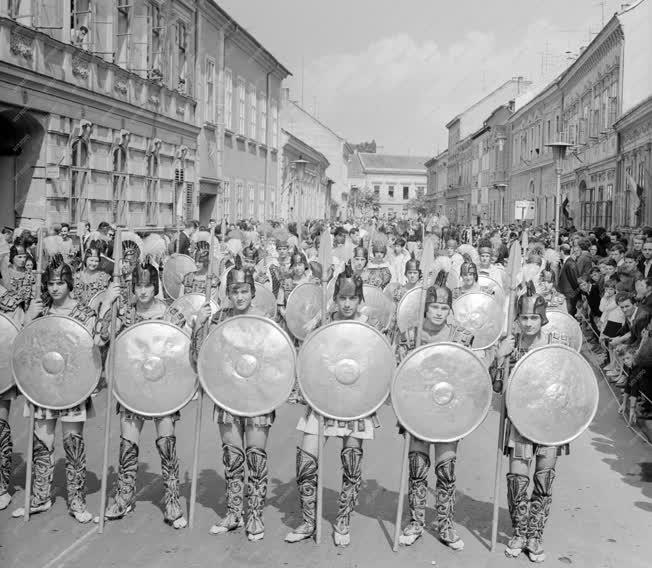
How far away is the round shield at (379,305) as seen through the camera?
382 inches

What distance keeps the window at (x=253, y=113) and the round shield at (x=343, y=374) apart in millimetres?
30095

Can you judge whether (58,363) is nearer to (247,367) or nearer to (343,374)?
(247,367)

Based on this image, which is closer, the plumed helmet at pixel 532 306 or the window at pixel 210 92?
the plumed helmet at pixel 532 306

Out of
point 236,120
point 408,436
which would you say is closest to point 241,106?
point 236,120

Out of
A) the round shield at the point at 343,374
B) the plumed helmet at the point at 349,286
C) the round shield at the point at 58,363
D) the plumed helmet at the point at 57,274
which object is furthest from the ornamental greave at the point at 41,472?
the plumed helmet at the point at 349,286

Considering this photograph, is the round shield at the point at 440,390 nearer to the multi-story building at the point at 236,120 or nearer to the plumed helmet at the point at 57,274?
the plumed helmet at the point at 57,274

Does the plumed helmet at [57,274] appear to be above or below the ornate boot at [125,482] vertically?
above

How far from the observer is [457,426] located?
5707mm

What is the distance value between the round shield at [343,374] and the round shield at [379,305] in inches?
150

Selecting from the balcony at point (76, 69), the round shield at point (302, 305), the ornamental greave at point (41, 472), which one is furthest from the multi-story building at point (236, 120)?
the ornamental greave at point (41, 472)

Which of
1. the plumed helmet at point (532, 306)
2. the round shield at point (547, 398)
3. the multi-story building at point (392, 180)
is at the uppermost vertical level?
the multi-story building at point (392, 180)

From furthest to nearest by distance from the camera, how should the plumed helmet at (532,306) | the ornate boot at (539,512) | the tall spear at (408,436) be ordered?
1. the plumed helmet at (532,306)
2. the tall spear at (408,436)
3. the ornate boot at (539,512)

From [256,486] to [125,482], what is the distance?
A: 0.94 meters

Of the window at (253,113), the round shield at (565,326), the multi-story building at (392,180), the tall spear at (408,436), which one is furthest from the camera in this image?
the multi-story building at (392,180)
